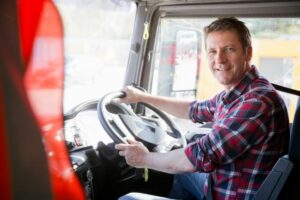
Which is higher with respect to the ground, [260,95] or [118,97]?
[260,95]

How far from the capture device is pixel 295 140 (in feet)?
5.07

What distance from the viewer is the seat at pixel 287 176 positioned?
61.0 inches

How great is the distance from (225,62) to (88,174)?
881 millimetres

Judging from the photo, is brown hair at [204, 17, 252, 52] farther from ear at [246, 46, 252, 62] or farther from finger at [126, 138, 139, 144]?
finger at [126, 138, 139, 144]

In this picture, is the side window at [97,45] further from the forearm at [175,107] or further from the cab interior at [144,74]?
the forearm at [175,107]

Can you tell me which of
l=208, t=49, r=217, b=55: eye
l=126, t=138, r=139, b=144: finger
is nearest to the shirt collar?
l=208, t=49, r=217, b=55: eye

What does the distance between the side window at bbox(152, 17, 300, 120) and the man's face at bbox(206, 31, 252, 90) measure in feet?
1.89

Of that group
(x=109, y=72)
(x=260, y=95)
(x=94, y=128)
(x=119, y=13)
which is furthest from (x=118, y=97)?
(x=260, y=95)

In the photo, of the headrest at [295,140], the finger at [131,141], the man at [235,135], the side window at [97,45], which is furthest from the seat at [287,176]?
the side window at [97,45]

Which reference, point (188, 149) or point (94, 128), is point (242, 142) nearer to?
point (188, 149)

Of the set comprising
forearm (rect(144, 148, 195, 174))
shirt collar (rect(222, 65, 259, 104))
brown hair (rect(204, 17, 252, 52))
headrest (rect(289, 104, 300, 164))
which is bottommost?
forearm (rect(144, 148, 195, 174))

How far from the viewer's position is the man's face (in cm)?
201

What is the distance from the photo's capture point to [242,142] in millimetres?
1712

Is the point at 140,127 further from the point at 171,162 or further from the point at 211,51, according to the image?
the point at 211,51
